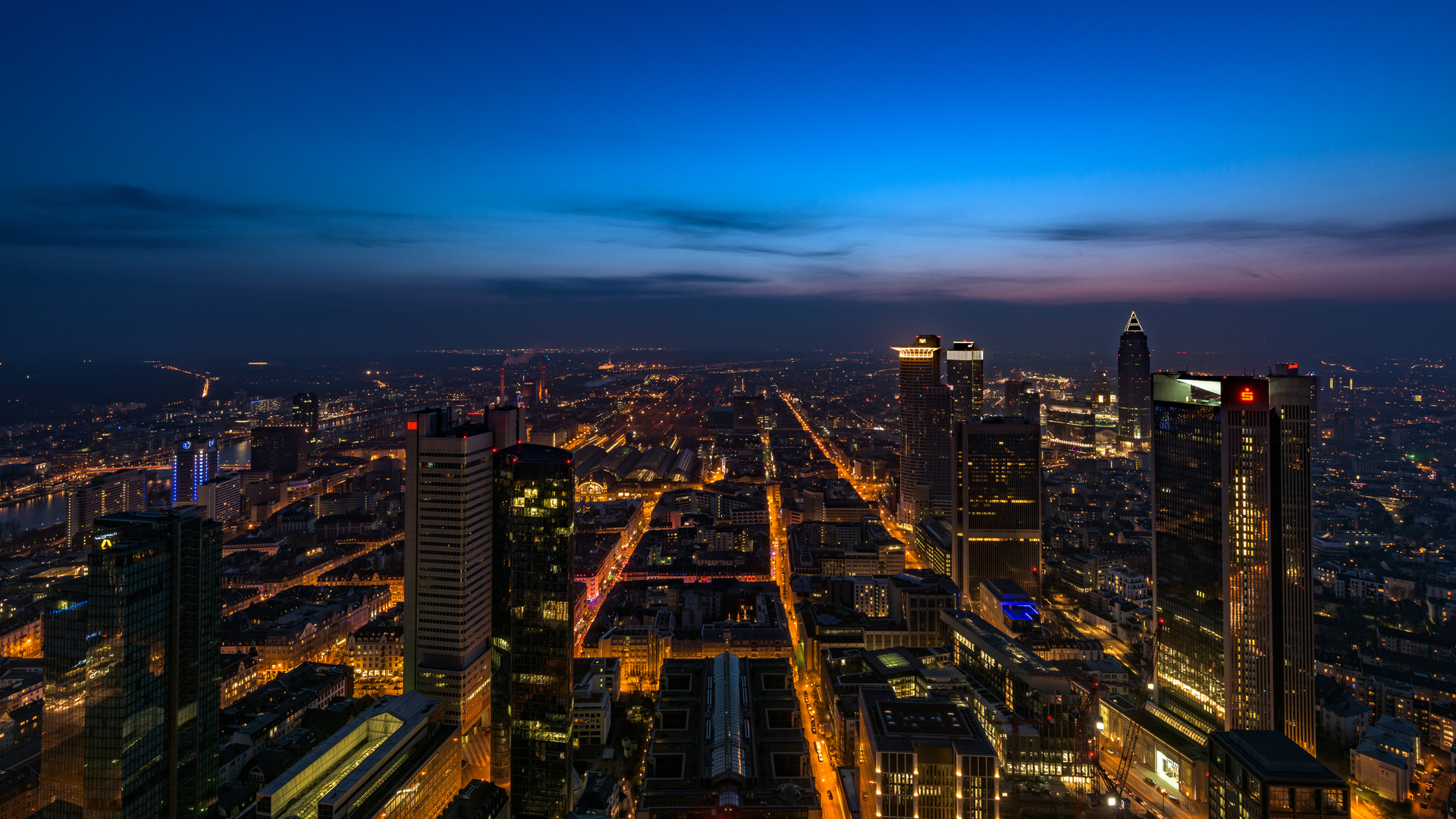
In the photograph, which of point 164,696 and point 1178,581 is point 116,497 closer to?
point 164,696

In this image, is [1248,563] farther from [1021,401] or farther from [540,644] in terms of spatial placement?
[1021,401]

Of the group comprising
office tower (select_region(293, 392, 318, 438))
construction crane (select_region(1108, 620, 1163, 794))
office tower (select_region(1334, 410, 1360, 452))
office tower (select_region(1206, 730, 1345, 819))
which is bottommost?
construction crane (select_region(1108, 620, 1163, 794))

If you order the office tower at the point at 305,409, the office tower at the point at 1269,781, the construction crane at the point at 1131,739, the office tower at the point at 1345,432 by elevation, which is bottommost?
the construction crane at the point at 1131,739

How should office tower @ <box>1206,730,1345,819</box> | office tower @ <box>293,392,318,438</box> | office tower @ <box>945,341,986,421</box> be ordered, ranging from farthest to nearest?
office tower @ <box>945,341,986,421</box>, office tower @ <box>293,392,318,438</box>, office tower @ <box>1206,730,1345,819</box>

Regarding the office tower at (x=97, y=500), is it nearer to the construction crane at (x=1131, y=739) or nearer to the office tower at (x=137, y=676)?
the office tower at (x=137, y=676)

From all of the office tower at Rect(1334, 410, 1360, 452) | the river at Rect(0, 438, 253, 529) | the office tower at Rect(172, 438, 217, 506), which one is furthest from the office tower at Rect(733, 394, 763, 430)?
the river at Rect(0, 438, 253, 529)

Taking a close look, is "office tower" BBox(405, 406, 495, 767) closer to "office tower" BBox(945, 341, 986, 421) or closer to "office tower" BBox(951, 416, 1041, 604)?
"office tower" BBox(951, 416, 1041, 604)

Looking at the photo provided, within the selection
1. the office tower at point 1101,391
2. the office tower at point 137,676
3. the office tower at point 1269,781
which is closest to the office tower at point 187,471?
the office tower at point 137,676

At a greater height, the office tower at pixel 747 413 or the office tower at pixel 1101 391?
the office tower at pixel 1101 391
